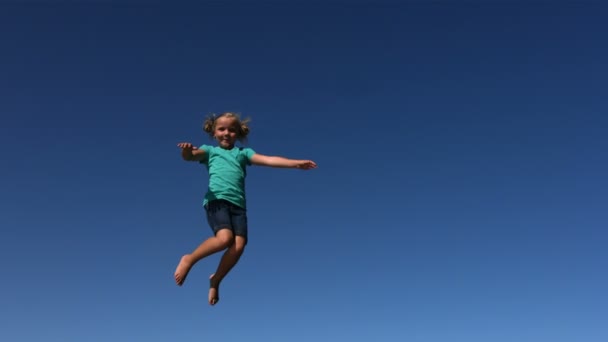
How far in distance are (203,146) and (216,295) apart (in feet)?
7.76

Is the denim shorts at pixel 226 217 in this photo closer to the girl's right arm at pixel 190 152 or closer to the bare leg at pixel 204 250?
the bare leg at pixel 204 250

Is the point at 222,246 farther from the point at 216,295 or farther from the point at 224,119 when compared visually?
the point at 224,119

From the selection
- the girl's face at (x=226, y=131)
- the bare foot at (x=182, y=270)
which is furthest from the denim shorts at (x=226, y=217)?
the girl's face at (x=226, y=131)

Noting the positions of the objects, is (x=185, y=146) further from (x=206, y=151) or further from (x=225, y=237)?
(x=225, y=237)

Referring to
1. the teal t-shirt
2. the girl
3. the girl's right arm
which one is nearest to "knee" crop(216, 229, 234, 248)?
the girl

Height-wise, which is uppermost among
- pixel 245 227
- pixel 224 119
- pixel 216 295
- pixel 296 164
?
pixel 224 119

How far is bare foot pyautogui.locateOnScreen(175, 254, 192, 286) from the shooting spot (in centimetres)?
934

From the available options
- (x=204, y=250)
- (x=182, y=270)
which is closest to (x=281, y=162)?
(x=204, y=250)

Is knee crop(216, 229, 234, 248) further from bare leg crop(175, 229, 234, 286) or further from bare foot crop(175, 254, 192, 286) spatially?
bare foot crop(175, 254, 192, 286)

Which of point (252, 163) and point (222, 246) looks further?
point (252, 163)

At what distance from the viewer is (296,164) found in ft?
31.8

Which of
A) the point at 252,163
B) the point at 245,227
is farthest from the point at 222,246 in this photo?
the point at 252,163

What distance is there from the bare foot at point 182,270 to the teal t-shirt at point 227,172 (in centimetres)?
92

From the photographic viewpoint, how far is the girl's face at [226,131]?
33.3 feet
